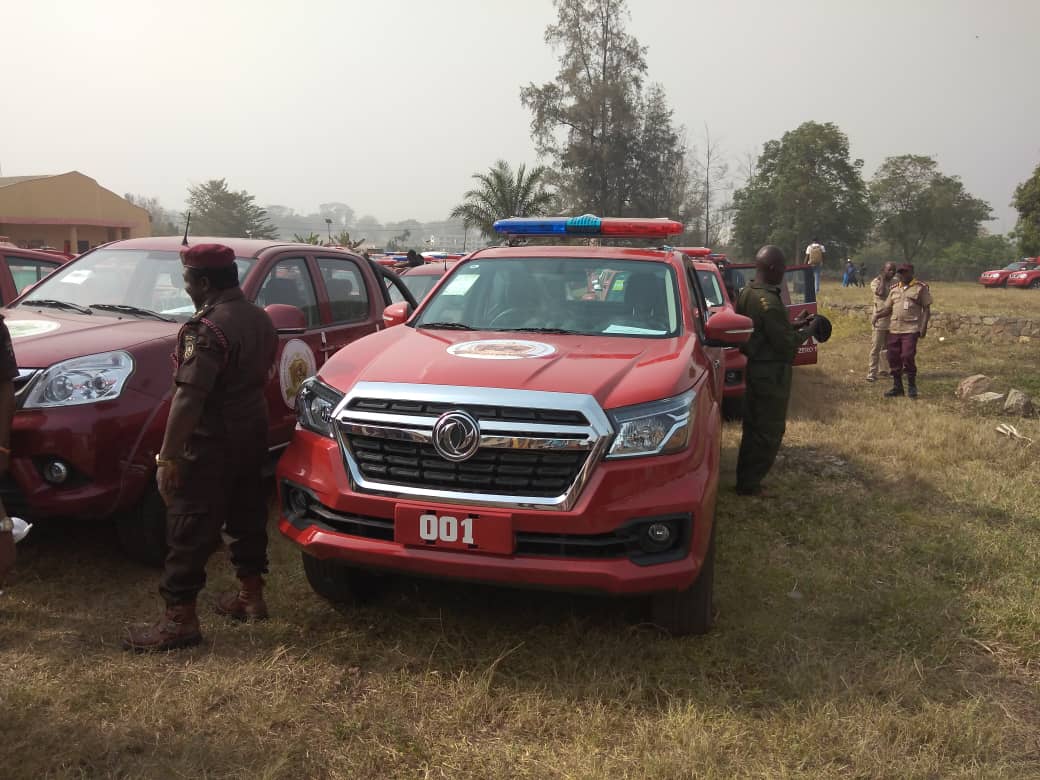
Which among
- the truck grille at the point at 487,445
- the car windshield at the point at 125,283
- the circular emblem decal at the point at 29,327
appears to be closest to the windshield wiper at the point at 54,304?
the car windshield at the point at 125,283

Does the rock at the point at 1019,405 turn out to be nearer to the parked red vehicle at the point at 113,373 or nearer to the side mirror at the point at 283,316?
the parked red vehicle at the point at 113,373

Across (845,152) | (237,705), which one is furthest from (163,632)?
(845,152)

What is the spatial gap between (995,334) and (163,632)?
1655 centimetres

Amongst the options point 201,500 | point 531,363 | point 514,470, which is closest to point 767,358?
point 531,363

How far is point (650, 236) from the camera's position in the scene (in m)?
5.17

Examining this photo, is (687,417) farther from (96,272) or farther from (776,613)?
(96,272)

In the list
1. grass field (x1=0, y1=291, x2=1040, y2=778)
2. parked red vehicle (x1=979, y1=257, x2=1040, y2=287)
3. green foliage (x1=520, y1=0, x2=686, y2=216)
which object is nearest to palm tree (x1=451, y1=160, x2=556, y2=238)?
green foliage (x1=520, y1=0, x2=686, y2=216)

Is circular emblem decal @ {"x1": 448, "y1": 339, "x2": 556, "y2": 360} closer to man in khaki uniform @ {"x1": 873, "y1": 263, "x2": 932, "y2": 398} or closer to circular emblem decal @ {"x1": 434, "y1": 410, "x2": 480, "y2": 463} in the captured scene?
circular emblem decal @ {"x1": 434, "y1": 410, "x2": 480, "y2": 463}

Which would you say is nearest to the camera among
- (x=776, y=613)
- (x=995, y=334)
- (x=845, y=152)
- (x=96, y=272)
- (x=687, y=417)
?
(x=687, y=417)

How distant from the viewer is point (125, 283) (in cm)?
488

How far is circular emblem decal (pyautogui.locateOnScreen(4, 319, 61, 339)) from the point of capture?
4.07 metres

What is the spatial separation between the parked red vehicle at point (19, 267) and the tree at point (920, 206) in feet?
227

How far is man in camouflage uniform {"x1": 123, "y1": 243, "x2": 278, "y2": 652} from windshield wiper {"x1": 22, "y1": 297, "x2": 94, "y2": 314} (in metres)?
1.78

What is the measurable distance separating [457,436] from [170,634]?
149cm
